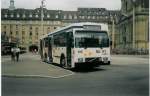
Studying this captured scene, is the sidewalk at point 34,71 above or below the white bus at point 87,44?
below

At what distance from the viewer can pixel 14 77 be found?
59.8 feet

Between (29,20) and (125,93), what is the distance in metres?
110

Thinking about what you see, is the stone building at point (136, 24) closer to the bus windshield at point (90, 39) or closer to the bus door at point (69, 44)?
the bus door at point (69, 44)

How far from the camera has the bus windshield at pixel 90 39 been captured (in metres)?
21.9

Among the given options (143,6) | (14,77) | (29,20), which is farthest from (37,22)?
(14,77)

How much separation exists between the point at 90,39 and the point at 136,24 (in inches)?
2468

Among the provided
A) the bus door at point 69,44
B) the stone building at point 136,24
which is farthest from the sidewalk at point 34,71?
the stone building at point 136,24

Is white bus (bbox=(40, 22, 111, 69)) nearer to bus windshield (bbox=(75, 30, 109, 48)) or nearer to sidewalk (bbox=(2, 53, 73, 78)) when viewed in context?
bus windshield (bbox=(75, 30, 109, 48))

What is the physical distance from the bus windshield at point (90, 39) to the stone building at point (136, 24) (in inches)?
2110

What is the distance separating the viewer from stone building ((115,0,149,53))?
80938 millimetres

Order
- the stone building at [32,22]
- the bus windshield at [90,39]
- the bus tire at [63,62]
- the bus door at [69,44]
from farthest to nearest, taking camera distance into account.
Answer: the stone building at [32,22], the bus tire at [63,62], the bus door at [69,44], the bus windshield at [90,39]

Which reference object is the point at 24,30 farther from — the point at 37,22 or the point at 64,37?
the point at 64,37

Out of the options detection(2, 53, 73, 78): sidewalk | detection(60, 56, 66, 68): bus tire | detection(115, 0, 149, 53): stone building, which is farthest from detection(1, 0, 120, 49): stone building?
detection(2, 53, 73, 78): sidewalk

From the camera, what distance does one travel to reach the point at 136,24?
83.5 metres
